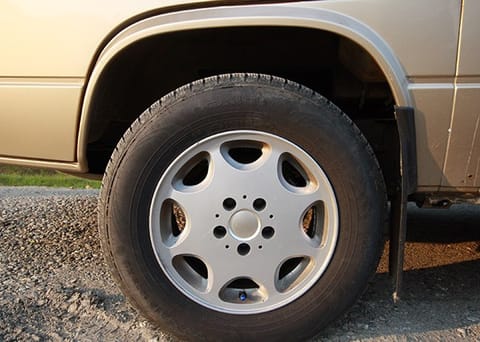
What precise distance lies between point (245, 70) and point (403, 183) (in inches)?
40.5

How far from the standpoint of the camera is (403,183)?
2039 millimetres

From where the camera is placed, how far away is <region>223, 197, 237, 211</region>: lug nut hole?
6.70ft

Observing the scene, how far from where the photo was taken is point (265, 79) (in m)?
2.07

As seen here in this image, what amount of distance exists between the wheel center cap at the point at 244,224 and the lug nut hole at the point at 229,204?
32mm

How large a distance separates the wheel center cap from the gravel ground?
57 centimetres

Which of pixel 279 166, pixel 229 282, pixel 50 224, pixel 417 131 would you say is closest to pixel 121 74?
pixel 279 166

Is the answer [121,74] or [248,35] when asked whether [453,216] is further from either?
[121,74]

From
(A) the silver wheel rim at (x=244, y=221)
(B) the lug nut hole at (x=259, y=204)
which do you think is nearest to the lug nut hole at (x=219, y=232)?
(A) the silver wheel rim at (x=244, y=221)

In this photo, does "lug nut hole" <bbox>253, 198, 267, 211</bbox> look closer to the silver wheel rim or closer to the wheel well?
the silver wheel rim

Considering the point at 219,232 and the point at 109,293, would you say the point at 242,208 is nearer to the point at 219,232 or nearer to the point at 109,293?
the point at 219,232

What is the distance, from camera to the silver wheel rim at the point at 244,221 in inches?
80.4

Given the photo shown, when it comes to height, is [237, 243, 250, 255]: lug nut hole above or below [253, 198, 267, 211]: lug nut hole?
below

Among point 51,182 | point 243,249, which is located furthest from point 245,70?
point 51,182

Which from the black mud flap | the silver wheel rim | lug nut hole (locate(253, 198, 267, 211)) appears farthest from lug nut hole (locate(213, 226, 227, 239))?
the black mud flap
